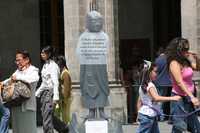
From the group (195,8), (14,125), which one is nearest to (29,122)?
(14,125)

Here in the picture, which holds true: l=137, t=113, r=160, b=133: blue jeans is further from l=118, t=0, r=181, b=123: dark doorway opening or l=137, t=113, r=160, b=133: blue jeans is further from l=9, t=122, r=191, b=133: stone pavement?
l=118, t=0, r=181, b=123: dark doorway opening

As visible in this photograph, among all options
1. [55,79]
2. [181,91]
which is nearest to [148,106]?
[181,91]

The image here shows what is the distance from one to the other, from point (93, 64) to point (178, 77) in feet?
7.71

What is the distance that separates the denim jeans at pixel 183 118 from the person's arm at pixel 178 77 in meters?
0.24

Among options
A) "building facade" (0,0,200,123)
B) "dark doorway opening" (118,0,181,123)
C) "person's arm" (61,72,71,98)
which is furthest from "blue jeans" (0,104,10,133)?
"dark doorway opening" (118,0,181,123)

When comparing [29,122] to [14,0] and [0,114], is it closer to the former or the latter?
[0,114]

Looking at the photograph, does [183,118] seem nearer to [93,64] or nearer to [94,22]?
[93,64]

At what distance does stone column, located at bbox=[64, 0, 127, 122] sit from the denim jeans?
7.75 meters

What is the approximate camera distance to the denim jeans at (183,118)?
10.4 m

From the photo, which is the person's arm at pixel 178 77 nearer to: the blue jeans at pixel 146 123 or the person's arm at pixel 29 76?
the blue jeans at pixel 146 123

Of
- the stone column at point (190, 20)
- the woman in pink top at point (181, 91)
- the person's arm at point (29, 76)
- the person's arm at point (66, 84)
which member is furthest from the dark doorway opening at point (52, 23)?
the woman in pink top at point (181, 91)

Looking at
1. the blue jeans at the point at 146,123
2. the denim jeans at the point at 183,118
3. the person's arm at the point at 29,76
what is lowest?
the blue jeans at the point at 146,123

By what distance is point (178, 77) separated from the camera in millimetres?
10234

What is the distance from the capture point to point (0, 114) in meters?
12.7
